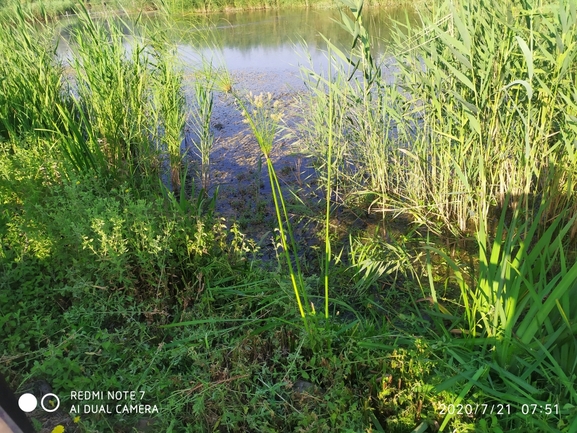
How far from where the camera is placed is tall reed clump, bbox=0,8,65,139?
102 inches

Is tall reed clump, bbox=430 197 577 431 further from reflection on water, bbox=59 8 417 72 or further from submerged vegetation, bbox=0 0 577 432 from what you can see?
reflection on water, bbox=59 8 417 72

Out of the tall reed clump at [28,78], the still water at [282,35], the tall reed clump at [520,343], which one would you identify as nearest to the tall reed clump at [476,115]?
the tall reed clump at [520,343]

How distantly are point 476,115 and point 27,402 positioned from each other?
2.01 m

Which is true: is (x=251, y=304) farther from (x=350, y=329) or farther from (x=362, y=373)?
(x=362, y=373)

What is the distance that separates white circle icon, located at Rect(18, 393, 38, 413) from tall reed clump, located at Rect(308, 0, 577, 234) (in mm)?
1758

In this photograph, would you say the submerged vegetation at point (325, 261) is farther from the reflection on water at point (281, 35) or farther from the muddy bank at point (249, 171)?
the reflection on water at point (281, 35)

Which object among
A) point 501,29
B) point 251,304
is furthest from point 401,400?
point 501,29

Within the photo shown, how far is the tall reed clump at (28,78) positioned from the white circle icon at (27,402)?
1678 millimetres

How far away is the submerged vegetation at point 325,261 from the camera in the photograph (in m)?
1.27

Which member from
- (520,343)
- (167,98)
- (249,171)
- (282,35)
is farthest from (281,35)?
(520,343)

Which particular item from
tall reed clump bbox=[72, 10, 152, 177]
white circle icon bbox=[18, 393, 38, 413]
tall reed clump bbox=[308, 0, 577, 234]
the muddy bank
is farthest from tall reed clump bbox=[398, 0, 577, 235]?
white circle icon bbox=[18, 393, 38, 413]

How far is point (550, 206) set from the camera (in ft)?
6.98

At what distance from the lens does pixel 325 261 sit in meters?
1.92

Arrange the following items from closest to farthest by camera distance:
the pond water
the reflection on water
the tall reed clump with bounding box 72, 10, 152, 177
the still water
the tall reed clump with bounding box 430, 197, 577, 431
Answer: the tall reed clump with bounding box 430, 197, 577, 431 → the tall reed clump with bounding box 72, 10, 152, 177 → the pond water → the reflection on water → the still water
